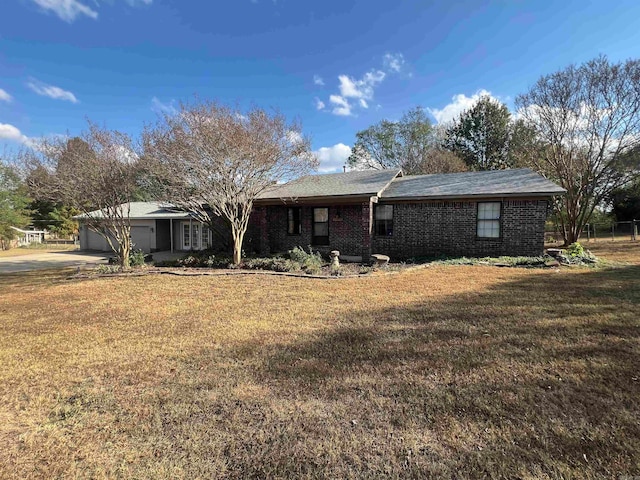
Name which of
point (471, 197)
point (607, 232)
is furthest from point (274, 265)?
point (607, 232)

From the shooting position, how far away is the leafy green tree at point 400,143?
3161 centimetres

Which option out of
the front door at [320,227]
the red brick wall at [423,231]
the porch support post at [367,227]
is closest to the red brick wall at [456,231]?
the red brick wall at [423,231]

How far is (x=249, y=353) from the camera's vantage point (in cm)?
405

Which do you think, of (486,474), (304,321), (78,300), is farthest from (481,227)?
(78,300)

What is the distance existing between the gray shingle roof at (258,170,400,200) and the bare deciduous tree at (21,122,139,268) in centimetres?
507

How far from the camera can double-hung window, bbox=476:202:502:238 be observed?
11727 millimetres

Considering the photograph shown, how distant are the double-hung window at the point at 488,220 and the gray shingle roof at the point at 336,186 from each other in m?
3.81

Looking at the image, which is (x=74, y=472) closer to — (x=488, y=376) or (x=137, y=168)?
(x=488, y=376)

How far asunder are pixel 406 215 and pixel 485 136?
70.2ft

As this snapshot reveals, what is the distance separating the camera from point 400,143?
108ft

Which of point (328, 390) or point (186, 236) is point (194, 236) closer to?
point (186, 236)

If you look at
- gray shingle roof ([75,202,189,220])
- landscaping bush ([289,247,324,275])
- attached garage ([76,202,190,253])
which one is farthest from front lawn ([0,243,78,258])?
landscaping bush ([289,247,324,275])

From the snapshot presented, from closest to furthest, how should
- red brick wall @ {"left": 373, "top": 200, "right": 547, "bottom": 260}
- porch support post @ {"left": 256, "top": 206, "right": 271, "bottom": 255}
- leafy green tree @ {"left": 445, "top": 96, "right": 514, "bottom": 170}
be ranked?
red brick wall @ {"left": 373, "top": 200, "right": 547, "bottom": 260}, porch support post @ {"left": 256, "top": 206, "right": 271, "bottom": 255}, leafy green tree @ {"left": 445, "top": 96, "right": 514, "bottom": 170}

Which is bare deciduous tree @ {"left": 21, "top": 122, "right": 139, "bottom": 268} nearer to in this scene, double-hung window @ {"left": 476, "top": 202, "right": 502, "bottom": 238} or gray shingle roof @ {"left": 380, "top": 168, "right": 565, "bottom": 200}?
gray shingle roof @ {"left": 380, "top": 168, "right": 565, "bottom": 200}
